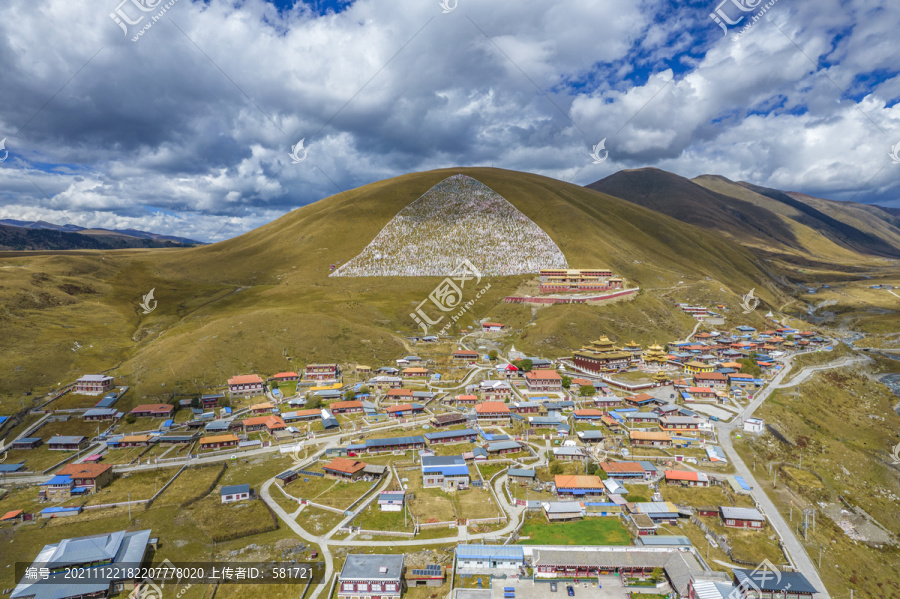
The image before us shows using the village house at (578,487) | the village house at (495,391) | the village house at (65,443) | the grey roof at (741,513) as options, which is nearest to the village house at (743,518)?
the grey roof at (741,513)

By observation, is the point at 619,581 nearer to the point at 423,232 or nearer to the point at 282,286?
the point at 282,286

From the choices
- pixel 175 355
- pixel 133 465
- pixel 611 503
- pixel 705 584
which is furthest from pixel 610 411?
pixel 175 355

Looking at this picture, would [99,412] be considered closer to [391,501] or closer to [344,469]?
[344,469]

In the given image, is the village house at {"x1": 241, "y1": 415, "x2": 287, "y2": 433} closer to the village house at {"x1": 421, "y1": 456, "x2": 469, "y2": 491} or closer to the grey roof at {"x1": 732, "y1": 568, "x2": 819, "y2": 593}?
the village house at {"x1": 421, "y1": 456, "x2": 469, "y2": 491}

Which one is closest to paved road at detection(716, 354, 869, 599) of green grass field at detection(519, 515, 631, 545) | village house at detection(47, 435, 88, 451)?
green grass field at detection(519, 515, 631, 545)

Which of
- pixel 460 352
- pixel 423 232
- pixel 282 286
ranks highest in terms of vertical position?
pixel 423 232
